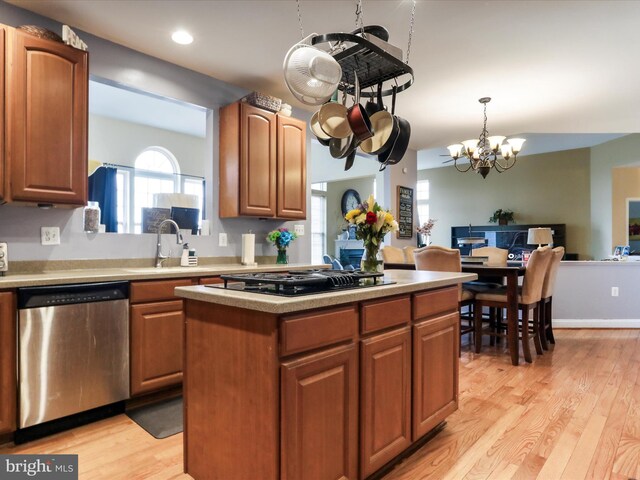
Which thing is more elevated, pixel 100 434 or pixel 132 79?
pixel 132 79

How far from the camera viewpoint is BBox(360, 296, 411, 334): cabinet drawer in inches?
64.8

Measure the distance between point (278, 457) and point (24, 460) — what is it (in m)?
1.51

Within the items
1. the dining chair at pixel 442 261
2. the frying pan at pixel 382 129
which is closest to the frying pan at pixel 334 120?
the frying pan at pixel 382 129

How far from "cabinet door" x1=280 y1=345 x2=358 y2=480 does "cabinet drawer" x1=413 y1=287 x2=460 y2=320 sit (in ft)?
1.76

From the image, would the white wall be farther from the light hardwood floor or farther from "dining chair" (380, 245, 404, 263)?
the light hardwood floor

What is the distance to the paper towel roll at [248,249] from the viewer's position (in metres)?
3.56

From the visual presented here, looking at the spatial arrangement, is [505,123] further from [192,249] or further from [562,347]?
[192,249]

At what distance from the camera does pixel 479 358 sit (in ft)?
12.2

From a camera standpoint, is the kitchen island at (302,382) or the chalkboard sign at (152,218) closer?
the kitchen island at (302,382)

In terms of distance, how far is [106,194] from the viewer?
543 cm

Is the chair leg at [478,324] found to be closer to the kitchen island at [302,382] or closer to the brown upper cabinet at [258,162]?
the brown upper cabinet at [258,162]

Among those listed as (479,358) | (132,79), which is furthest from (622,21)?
(132,79)

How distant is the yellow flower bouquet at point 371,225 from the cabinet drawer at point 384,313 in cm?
38
